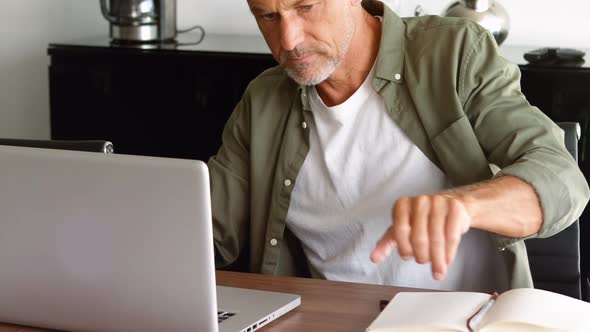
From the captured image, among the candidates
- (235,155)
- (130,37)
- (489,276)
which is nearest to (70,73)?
(130,37)

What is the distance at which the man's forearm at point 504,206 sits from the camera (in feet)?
4.46

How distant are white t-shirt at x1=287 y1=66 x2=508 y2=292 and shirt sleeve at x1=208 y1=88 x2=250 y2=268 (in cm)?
10

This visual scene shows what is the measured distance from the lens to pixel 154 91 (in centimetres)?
279

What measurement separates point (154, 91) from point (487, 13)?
3.05ft

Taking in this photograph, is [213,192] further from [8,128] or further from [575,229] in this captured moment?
[8,128]

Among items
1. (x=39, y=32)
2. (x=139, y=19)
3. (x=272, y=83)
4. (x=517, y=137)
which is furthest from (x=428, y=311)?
(x=39, y=32)

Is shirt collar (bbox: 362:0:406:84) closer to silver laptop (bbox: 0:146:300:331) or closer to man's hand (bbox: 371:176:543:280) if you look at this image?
man's hand (bbox: 371:176:543:280)

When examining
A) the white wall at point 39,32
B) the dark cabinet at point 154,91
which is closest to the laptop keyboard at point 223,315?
the dark cabinet at point 154,91

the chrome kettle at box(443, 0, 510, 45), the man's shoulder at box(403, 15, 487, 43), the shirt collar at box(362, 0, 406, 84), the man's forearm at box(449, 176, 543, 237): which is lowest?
the man's forearm at box(449, 176, 543, 237)

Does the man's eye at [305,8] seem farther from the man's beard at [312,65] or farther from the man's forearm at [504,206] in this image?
the man's forearm at [504,206]

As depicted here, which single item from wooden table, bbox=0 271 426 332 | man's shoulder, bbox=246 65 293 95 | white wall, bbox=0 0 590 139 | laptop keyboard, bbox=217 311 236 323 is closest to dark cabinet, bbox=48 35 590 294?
white wall, bbox=0 0 590 139

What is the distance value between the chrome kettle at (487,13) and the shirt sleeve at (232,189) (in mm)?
862

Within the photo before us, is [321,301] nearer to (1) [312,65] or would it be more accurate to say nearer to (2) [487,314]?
(2) [487,314]

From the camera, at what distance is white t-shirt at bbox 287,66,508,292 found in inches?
71.1
